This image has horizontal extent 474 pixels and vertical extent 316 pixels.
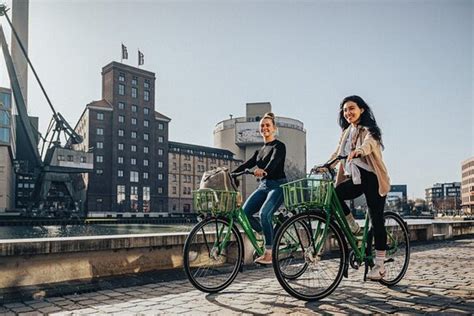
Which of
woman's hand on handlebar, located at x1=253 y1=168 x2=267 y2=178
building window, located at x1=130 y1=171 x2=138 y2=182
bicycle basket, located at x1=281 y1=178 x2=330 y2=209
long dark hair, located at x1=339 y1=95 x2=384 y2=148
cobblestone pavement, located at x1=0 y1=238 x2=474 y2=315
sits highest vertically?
building window, located at x1=130 y1=171 x2=138 y2=182

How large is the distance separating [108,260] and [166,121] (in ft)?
333

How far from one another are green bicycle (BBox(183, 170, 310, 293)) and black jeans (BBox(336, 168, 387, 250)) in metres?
0.83

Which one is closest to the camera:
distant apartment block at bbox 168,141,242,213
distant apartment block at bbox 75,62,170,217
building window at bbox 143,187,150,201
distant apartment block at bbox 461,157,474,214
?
distant apartment block at bbox 75,62,170,217

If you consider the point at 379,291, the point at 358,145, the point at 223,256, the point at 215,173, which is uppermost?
the point at 358,145

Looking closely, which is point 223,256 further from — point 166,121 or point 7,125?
point 166,121

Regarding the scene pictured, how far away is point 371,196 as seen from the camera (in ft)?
17.0

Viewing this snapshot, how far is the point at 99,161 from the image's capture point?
91875 mm

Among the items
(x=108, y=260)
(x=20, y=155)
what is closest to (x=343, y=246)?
(x=108, y=260)

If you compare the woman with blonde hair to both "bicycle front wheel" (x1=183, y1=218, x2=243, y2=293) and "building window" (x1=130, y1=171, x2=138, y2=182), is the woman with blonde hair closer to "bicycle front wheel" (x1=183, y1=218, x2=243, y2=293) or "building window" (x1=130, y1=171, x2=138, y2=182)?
"bicycle front wheel" (x1=183, y1=218, x2=243, y2=293)

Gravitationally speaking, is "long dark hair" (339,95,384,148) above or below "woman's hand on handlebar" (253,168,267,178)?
above

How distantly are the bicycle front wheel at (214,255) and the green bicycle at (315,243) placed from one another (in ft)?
2.26

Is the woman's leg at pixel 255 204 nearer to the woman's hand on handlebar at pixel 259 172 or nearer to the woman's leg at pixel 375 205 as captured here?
the woman's hand on handlebar at pixel 259 172

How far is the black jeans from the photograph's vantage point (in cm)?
515

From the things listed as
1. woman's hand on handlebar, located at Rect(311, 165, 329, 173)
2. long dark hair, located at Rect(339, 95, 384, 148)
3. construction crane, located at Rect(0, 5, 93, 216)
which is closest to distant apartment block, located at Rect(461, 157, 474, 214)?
construction crane, located at Rect(0, 5, 93, 216)
